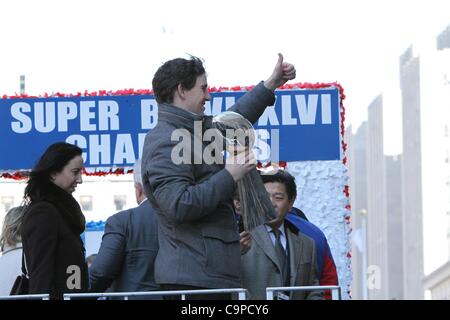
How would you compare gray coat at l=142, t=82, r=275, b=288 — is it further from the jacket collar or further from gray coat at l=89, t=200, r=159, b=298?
gray coat at l=89, t=200, r=159, b=298

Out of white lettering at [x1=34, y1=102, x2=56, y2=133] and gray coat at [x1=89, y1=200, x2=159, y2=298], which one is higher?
white lettering at [x1=34, y1=102, x2=56, y2=133]

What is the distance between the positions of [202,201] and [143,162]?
1.38 feet

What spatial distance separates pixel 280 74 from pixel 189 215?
3.97ft

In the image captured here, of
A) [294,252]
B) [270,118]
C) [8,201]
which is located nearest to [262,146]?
[270,118]

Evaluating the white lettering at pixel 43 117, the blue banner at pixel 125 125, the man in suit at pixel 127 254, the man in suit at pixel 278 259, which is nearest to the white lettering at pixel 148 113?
the blue banner at pixel 125 125

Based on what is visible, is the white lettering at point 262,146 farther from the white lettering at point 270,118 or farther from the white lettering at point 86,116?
the white lettering at point 86,116

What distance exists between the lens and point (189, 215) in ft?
18.9

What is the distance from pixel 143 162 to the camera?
6.02m

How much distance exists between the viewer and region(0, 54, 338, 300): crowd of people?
19.1 feet

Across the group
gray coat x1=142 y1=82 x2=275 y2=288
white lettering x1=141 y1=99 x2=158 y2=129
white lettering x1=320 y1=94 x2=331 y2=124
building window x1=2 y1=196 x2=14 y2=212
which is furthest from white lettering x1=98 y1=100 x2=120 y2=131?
building window x1=2 y1=196 x2=14 y2=212

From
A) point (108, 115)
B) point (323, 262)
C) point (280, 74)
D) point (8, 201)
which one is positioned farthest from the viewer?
point (8, 201)

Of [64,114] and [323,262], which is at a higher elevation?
[64,114]

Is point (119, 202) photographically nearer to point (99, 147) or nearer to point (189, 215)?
point (99, 147)

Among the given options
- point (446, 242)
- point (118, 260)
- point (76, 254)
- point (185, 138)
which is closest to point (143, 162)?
point (185, 138)
